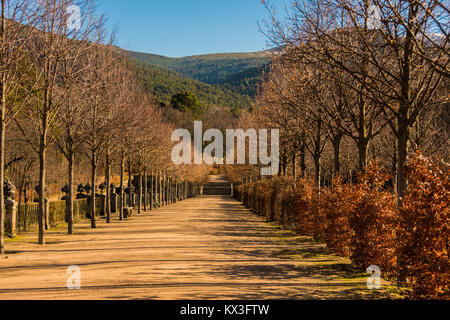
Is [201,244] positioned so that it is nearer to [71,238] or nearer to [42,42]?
[71,238]

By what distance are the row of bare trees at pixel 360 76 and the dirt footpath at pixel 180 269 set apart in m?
2.69

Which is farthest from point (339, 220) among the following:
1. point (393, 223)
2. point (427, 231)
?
point (427, 231)

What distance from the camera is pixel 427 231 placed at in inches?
243

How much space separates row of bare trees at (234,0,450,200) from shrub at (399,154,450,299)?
0.54 m

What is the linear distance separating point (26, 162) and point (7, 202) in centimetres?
1796

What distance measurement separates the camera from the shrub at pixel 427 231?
19.6ft

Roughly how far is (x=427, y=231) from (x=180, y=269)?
18.8 ft

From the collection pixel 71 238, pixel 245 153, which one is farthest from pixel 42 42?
pixel 245 153

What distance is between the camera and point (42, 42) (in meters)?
15.2

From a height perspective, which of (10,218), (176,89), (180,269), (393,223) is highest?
(176,89)

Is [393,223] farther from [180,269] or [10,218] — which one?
[10,218]

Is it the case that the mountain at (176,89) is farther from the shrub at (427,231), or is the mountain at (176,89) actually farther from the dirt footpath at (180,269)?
the shrub at (427,231)

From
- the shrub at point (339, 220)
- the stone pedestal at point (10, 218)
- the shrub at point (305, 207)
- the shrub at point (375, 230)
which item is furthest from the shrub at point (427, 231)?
the stone pedestal at point (10, 218)

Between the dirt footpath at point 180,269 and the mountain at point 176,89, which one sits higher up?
the mountain at point 176,89
